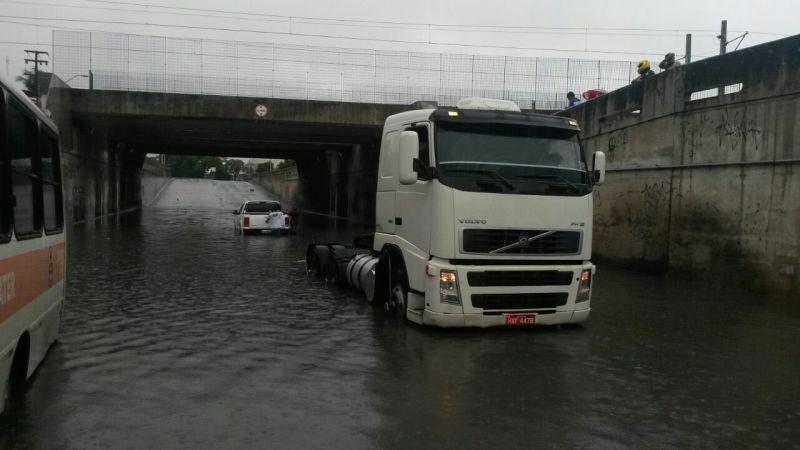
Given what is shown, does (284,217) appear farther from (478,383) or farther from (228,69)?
(478,383)

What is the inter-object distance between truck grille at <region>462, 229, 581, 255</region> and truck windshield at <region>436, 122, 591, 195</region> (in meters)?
0.50

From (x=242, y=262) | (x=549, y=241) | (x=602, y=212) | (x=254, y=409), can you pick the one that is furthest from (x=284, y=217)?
(x=254, y=409)

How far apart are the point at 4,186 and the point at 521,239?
5476mm

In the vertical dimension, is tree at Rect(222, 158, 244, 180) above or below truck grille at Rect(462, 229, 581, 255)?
above

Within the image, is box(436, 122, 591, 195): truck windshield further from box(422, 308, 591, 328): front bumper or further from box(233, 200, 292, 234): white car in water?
box(233, 200, 292, 234): white car in water

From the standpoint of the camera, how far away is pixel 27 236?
202 inches

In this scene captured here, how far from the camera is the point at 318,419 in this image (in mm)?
5250

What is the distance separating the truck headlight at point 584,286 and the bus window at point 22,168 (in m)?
6.14

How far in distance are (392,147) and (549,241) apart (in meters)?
2.68

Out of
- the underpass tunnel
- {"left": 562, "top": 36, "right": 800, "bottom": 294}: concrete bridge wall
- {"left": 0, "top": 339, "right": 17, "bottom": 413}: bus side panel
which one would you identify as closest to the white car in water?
the underpass tunnel

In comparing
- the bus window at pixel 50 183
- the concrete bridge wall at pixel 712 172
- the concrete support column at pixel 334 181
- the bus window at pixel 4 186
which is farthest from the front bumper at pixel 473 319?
the concrete support column at pixel 334 181

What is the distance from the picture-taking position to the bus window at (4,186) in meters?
4.41

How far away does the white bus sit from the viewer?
178 inches

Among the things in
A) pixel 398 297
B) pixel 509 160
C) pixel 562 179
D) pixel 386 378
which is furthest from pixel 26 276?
pixel 562 179
